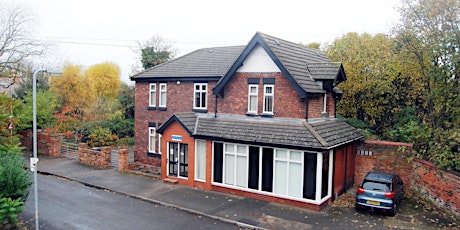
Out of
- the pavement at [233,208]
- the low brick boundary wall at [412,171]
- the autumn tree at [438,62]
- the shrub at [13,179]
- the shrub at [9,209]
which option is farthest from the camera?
the autumn tree at [438,62]

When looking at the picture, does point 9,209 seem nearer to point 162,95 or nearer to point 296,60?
point 162,95

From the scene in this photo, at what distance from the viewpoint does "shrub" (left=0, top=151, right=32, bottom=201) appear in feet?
38.5

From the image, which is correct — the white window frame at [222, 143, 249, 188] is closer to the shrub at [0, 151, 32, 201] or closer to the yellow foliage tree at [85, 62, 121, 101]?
the shrub at [0, 151, 32, 201]

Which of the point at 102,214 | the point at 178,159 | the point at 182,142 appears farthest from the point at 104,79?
the point at 102,214

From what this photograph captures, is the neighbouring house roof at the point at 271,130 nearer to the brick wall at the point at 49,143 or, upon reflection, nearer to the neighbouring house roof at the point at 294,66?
the neighbouring house roof at the point at 294,66

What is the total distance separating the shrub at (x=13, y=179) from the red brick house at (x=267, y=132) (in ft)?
25.2

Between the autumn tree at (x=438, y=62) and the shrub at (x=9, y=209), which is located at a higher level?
the autumn tree at (x=438, y=62)

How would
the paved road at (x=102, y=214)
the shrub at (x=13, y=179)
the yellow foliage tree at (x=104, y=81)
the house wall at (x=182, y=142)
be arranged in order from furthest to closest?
the yellow foliage tree at (x=104, y=81) < the house wall at (x=182, y=142) < the paved road at (x=102, y=214) < the shrub at (x=13, y=179)

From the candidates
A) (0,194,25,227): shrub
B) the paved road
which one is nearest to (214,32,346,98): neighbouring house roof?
the paved road

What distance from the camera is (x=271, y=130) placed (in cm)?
1611

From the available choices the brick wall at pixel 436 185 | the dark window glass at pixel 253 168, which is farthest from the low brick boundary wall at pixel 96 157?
the brick wall at pixel 436 185

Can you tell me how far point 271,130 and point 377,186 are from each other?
4.90 meters

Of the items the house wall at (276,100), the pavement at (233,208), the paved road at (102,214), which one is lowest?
the paved road at (102,214)

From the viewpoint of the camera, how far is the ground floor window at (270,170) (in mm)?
14914
